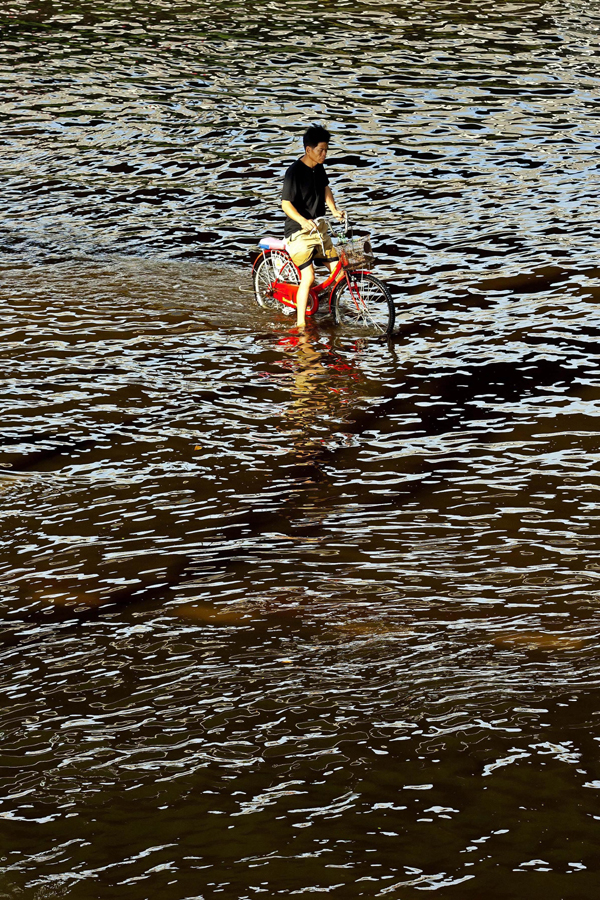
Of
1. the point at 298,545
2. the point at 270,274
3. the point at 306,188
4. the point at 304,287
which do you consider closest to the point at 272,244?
the point at 270,274

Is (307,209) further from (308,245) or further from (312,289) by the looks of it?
(312,289)

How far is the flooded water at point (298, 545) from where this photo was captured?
5098 mm

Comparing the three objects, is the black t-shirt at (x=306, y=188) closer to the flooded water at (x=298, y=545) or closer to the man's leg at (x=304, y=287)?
the man's leg at (x=304, y=287)

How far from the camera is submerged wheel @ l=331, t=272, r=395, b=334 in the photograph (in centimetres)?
1256

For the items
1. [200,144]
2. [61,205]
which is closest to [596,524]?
[61,205]

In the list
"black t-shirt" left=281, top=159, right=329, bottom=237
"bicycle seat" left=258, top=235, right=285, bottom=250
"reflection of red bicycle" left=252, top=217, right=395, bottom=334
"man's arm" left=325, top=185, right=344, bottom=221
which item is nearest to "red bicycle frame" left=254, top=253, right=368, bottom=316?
"reflection of red bicycle" left=252, top=217, right=395, bottom=334

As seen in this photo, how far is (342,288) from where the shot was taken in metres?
12.8

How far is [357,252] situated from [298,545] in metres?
5.58

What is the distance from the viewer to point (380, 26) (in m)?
30.8

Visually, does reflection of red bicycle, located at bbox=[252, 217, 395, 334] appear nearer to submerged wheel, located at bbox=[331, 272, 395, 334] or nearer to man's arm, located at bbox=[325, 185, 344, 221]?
submerged wheel, located at bbox=[331, 272, 395, 334]

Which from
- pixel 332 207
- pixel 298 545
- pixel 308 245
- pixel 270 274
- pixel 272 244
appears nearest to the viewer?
pixel 298 545

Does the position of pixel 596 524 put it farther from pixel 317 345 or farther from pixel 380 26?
pixel 380 26

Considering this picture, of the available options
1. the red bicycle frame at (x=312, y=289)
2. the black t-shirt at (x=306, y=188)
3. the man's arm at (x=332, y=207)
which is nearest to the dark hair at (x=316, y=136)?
the black t-shirt at (x=306, y=188)

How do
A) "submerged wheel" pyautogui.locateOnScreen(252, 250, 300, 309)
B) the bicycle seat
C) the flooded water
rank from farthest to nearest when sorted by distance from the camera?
the bicycle seat < "submerged wheel" pyautogui.locateOnScreen(252, 250, 300, 309) < the flooded water
